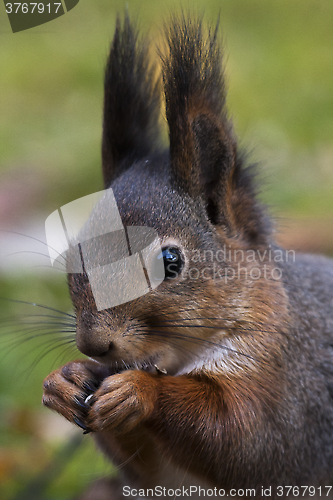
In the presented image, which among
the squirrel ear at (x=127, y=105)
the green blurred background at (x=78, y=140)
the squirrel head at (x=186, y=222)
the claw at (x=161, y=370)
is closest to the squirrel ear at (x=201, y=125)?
the squirrel head at (x=186, y=222)

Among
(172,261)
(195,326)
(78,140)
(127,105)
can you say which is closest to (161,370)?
(195,326)

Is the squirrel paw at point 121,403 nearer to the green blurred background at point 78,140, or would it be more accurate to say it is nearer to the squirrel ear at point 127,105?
the green blurred background at point 78,140

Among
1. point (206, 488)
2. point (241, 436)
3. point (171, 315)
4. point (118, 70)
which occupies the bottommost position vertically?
point (206, 488)

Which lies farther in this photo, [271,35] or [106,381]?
[271,35]

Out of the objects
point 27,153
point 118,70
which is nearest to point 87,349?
point 118,70

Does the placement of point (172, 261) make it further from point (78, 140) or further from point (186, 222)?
point (78, 140)

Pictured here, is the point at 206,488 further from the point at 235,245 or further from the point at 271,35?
the point at 271,35
